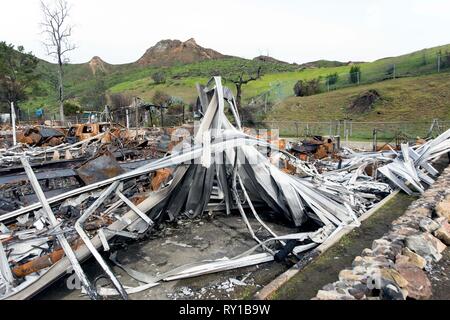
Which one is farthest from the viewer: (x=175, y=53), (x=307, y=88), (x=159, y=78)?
(x=175, y=53)

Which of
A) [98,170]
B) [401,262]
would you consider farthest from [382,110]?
[401,262]

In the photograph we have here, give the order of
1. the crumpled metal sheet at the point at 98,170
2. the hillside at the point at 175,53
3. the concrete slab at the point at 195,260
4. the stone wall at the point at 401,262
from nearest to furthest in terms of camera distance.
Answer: the stone wall at the point at 401,262 → the concrete slab at the point at 195,260 → the crumpled metal sheet at the point at 98,170 → the hillside at the point at 175,53

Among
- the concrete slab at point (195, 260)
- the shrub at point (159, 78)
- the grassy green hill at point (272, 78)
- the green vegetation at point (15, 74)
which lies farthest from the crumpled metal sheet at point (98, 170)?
the shrub at point (159, 78)

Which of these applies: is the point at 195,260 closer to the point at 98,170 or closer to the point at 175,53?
the point at 98,170

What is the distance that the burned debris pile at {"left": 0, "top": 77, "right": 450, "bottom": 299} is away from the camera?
3.92 metres

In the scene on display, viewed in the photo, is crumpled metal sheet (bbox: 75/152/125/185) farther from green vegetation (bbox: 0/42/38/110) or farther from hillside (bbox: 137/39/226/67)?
hillside (bbox: 137/39/226/67)

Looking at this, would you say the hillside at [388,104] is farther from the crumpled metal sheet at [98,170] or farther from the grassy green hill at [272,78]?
the crumpled metal sheet at [98,170]

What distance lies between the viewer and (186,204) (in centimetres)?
616

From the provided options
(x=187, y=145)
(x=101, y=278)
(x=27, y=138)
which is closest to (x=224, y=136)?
(x=187, y=145)

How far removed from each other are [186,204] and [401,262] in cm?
372

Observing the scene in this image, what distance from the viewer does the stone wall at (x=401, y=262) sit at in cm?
286

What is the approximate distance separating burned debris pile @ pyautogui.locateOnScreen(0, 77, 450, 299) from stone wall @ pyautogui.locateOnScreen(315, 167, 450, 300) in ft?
3.15

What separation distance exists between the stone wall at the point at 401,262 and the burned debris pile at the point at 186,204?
96 centimetres
